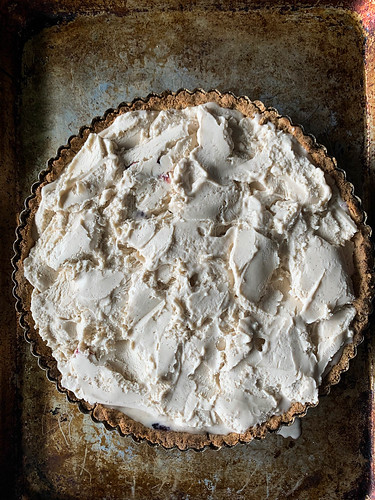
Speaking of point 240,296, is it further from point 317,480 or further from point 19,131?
point 19,131

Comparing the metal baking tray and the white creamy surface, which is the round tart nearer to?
the white creamy surface

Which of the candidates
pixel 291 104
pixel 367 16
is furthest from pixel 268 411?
pixel 367 16

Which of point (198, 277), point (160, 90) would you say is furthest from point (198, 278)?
point (160, 90)

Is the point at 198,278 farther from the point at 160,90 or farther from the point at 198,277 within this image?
the point at 160,90

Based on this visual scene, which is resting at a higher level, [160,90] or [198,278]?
[160,90]

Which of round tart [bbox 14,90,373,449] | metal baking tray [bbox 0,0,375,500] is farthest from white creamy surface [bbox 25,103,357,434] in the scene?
metal baking tray [bbox 0,0,375,500]

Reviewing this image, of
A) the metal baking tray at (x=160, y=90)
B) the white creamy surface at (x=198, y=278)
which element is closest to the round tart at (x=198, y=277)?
the white creamy surface at (x=198, y=278)

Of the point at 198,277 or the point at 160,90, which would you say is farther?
the point at 160,90
